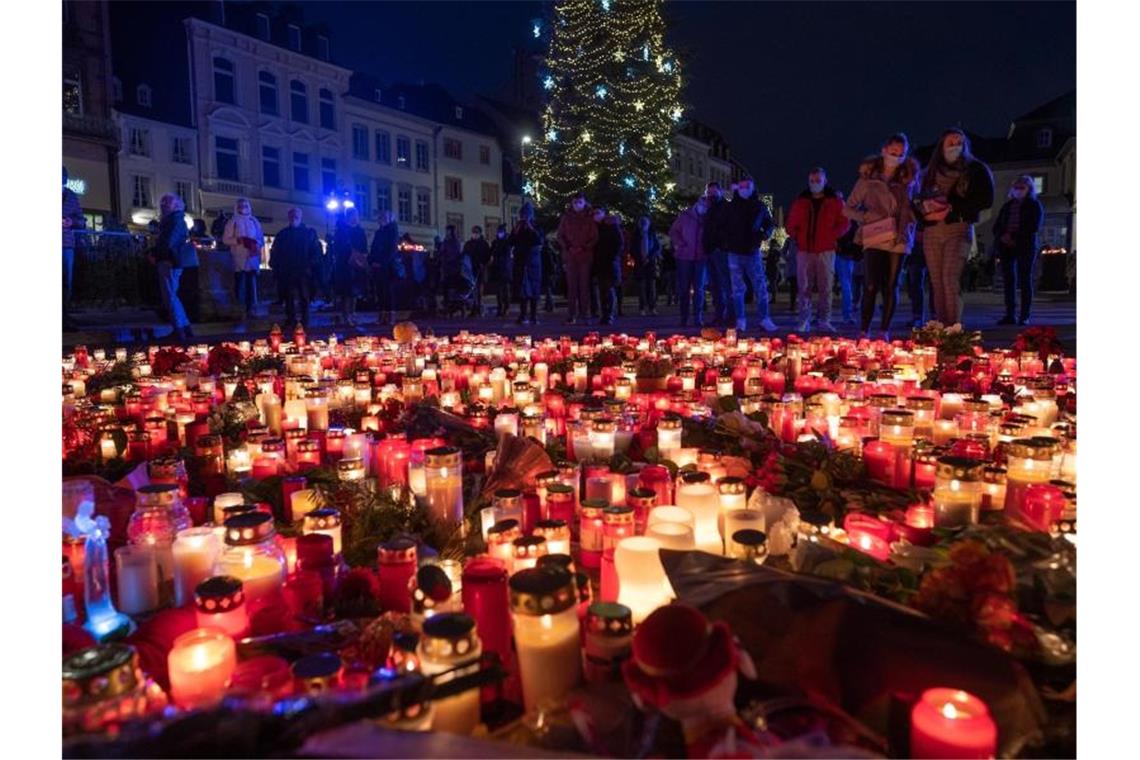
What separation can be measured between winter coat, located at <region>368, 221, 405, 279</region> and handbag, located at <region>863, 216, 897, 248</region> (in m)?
7.48

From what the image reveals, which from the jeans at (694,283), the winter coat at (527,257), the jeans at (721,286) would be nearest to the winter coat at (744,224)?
the jeans at (721,286)

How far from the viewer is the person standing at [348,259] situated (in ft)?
40.3

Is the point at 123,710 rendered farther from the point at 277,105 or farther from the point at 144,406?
the point at 277,105

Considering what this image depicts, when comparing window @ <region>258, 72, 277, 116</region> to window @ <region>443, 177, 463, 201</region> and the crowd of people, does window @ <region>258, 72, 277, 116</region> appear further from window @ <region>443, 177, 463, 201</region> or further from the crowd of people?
the crowd of people

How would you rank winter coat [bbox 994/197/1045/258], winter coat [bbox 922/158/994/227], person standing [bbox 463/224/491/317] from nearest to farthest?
winter coat [bbox 922/158/994/227] → winter coat [bbox 994/197/1045/258] → person standing [bbox 463/224/491/317]

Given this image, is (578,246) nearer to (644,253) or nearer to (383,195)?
(644,253)

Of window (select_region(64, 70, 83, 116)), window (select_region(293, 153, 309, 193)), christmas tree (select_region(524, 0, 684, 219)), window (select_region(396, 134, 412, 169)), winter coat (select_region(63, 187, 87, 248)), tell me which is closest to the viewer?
winter coat (select_region(63, 187, 87, 248))

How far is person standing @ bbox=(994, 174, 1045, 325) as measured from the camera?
937 cm

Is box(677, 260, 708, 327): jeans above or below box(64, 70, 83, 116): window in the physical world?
below

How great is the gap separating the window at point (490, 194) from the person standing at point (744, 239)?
3212 cm

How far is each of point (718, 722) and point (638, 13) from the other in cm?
2051

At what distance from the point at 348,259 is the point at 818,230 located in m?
7.05

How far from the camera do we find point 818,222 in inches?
351

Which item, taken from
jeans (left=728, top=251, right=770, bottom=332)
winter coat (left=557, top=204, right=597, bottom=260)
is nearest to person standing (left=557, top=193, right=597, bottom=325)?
winter coat (left=557, top=204, right=597, bottom=260)
